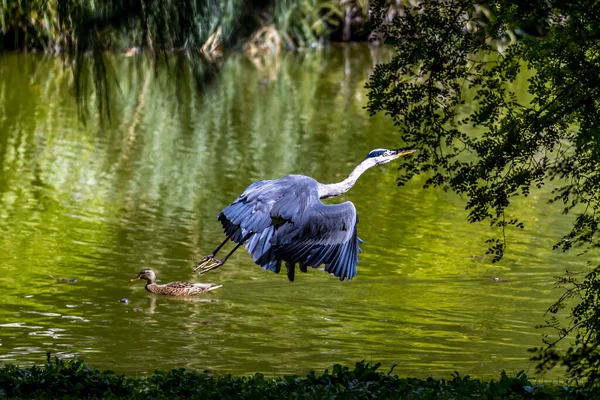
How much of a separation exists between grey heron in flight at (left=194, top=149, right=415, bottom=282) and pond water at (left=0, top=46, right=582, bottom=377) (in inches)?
31.7

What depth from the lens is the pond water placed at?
28.1 ft

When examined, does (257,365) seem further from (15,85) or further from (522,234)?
(15,85)

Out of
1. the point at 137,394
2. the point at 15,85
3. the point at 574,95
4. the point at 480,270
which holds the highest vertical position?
the point at 574,95

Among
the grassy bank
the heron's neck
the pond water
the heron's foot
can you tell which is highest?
the heron's neck

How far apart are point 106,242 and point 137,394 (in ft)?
19.6

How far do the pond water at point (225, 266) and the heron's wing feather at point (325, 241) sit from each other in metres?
0.80

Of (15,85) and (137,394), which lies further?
→ (15,85)

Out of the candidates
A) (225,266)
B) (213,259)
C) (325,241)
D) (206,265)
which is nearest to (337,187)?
(213,259)

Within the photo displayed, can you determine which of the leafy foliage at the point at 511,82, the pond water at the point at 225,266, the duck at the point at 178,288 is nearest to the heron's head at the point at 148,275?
the duck at the point at 178,288

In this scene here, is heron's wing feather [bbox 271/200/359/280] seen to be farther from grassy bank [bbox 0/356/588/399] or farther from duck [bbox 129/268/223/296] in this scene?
duck [bbox 129/268/223/296]

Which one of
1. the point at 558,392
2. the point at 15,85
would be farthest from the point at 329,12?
the point at 558,392

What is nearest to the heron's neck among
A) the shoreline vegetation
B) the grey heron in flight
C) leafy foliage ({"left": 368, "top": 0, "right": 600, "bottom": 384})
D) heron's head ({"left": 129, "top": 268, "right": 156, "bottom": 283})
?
the grey heron in flight

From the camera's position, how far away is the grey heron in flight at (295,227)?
314 inches

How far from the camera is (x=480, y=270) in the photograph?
448 inches
